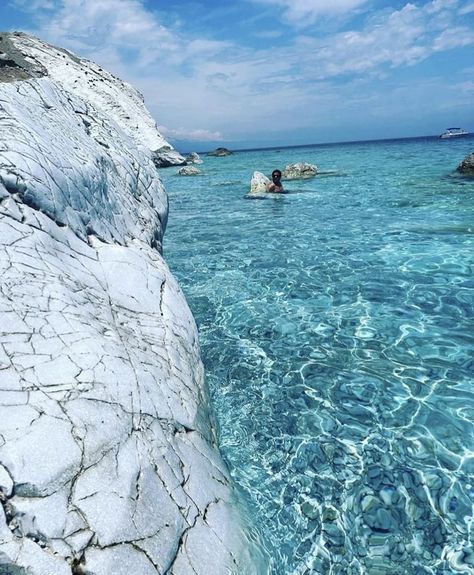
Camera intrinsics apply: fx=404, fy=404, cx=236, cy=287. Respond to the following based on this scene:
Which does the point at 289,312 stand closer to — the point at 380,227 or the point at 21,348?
the point at 21,348

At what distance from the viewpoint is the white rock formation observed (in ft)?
8.16

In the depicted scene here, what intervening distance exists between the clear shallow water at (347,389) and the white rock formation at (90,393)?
3.47 feet

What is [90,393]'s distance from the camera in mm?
3158

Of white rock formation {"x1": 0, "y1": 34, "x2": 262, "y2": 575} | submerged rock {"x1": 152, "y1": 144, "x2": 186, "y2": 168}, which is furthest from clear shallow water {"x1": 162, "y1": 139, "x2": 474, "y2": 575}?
submerged rock {"x1": 152, "y1": 144, "x2": 186, "y2": 168}

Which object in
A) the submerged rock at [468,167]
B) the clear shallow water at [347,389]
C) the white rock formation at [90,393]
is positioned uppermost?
the white rock formation at [90,393]

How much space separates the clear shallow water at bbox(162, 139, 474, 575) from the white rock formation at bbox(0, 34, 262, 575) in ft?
3.47

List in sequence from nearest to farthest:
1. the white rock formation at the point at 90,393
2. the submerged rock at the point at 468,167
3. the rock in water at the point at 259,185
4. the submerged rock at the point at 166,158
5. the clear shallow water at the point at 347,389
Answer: the white rock formation at the point at 90,393 < the clear shallow water at the point at 347,389 < the rock in water at the point at 259,185 < the submerged rock at the point at 468,167 < the submerged rock at the point at 166,158

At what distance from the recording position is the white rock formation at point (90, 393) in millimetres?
2488

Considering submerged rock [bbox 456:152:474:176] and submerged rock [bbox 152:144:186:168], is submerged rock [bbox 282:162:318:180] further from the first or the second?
submerged rock [bbox 152:144:186:168]

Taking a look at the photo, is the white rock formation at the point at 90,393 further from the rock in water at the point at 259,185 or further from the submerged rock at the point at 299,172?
the submerged rock at the point at 299,172

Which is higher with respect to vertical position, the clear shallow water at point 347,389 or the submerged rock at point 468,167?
the submerged rock at point 468,167

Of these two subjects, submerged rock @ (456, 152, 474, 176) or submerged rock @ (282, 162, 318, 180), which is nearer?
submerged rock @ (456, 152, 474, 176)

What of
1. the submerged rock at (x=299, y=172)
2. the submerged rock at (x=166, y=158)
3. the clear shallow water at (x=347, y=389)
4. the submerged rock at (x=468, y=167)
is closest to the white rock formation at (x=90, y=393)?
the clear shallow water at (x=347, y=389)

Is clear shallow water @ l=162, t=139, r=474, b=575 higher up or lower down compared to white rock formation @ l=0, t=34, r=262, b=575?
lower down
